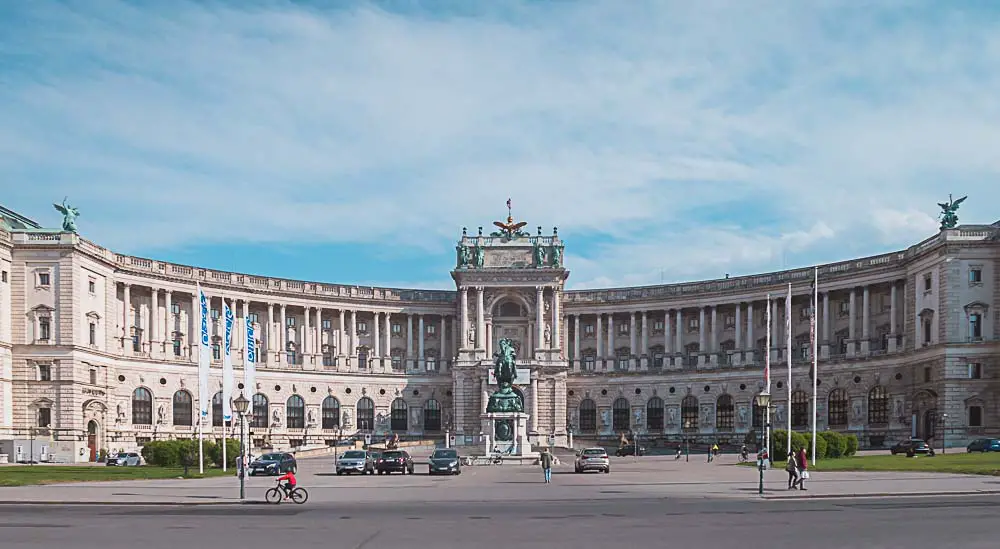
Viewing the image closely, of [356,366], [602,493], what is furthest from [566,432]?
[602,493]

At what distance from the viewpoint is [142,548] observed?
30688 mm

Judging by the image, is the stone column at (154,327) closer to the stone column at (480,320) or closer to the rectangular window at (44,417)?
the rectangular window at (44,417)

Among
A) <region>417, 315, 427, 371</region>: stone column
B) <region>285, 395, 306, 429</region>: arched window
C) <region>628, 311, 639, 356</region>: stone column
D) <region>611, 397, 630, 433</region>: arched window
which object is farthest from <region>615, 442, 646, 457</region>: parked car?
<region>285, 395, 306, 429</region>: arched window

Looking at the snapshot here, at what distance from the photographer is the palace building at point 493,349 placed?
355 feet

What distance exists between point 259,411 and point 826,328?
65612 millimetres

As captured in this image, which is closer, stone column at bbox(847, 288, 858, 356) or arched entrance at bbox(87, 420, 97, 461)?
arched entrance at bbox(87, 420, 97, 461)

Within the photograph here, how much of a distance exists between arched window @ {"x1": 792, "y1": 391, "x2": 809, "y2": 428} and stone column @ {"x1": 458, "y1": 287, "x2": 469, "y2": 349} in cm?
3985

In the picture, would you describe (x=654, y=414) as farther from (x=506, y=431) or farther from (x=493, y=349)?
(x=506, y=431)

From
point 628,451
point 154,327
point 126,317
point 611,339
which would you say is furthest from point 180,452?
point 611,339

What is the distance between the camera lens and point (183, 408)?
12850 centimetres

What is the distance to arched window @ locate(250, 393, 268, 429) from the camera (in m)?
135

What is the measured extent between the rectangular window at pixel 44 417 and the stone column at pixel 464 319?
52305mm

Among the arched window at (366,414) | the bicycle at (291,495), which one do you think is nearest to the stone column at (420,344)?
the arched window at (366,414)

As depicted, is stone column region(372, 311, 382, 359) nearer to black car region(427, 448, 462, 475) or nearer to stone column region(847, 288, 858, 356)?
stone column region(847, 288, 858, 356)
